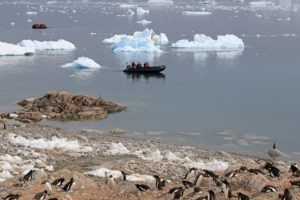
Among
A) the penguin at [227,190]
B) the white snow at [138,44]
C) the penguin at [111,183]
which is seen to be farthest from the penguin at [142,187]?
the white snow at [138,44]

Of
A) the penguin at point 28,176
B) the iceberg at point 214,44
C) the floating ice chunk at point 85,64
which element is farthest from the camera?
the iceberg at point 214,44

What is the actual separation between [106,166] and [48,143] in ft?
13.2

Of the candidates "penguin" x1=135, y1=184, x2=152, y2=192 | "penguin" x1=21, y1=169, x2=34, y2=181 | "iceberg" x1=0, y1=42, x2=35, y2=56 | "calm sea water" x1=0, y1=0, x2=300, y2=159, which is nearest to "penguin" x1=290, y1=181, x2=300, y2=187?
"penguin" x1=135, y1=184, x2=152, y2=192

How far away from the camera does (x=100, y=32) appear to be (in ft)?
221

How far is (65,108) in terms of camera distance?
28.0 metres

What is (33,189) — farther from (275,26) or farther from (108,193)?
(275,26)

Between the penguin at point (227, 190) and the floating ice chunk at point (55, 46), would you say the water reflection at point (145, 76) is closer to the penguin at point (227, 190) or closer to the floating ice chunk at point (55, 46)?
the floating ice chunk at point (55, 46)

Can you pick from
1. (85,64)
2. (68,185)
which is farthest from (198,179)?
(85,64)

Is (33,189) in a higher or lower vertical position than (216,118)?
higher

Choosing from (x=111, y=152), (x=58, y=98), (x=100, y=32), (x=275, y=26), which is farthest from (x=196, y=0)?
(x=111, y=152)

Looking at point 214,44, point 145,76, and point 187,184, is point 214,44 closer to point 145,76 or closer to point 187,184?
point 145,76

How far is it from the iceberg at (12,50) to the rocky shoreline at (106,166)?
26277 millimetres

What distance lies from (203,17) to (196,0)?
198ft

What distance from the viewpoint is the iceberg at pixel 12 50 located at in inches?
1838
